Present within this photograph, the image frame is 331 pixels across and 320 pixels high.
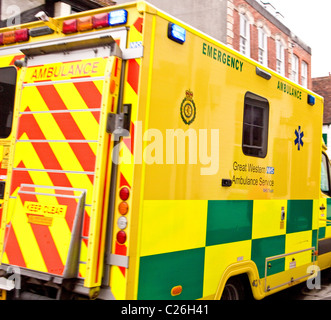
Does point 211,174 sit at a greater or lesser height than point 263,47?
lesser

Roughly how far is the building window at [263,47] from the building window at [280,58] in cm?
130

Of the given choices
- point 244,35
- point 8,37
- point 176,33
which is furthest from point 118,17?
point 244,35

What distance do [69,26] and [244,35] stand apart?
1592 cm

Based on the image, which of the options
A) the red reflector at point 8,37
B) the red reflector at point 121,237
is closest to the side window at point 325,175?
the red reflector at point 121,237

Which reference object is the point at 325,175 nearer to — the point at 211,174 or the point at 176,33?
the point at 211,174

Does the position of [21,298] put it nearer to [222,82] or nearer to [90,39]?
[90,39]

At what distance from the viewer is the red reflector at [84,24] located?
3.41 m

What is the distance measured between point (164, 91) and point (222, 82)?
86 cm

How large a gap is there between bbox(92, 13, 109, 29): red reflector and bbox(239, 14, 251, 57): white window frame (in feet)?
50.8

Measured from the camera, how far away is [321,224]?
19.3 ft

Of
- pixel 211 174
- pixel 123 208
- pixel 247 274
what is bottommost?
pixel 247 274

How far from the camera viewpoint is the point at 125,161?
3.13 m
